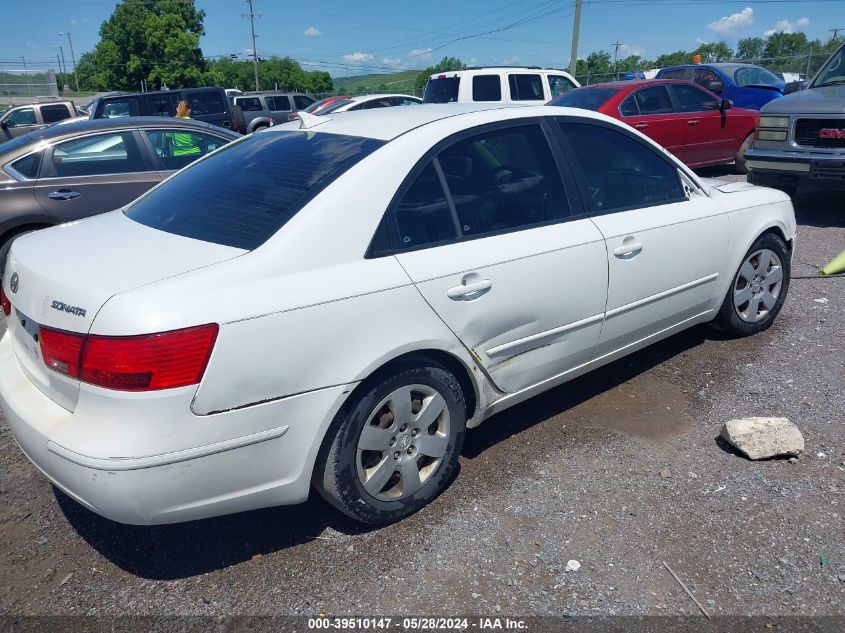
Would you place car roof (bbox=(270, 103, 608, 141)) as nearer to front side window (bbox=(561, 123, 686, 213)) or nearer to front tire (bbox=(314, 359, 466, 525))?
front side window (bbox=(561, 123, 686, 213))

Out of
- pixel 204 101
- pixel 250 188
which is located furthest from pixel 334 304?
pixel 204 101

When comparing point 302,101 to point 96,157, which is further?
point 302,101

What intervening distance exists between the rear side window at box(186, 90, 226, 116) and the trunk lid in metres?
12.8

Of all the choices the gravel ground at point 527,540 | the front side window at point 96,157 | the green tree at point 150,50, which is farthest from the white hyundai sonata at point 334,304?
the green tree at point 150,50

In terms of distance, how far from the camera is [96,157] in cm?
627

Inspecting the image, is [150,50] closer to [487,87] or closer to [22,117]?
[22,117]

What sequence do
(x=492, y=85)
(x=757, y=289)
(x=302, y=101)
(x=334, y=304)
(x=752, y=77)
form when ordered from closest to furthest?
(x=334, y=304), (x=757, y=289), (x=492, y=85), (x=752, y=77), (x=302, y=101)

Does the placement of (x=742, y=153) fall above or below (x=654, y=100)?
below

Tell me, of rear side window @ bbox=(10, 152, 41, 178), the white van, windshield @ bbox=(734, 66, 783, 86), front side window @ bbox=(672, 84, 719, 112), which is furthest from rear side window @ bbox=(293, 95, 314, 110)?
rear side window @ bbox=(10, 152, 41, 178)

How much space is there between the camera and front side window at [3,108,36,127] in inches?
732

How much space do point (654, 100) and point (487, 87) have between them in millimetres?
3905

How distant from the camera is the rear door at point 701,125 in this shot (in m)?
10.6

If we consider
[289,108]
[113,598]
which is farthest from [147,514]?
[289,108]

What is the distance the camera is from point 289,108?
24422 mm
